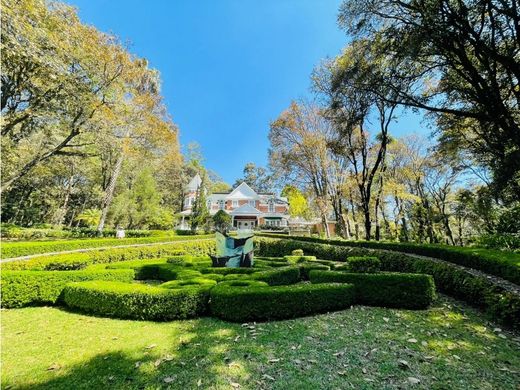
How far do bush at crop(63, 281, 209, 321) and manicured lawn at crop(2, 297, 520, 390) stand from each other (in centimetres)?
23

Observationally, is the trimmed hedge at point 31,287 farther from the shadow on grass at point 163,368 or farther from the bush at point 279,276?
the bush at point 279,276

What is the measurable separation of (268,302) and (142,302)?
268 centimetres

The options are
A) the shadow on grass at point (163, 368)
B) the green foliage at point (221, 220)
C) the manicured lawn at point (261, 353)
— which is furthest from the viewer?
the green foliage at point (221, 220)

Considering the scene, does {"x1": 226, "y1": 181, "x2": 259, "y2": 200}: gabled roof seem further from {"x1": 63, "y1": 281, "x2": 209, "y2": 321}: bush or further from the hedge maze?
{"x1": 63, "y1": 281, "x2": 209, "y2": 321}: bush

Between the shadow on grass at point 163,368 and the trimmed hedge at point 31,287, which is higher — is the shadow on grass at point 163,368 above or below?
below

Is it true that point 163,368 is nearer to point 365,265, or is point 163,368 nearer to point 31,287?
point 31,287

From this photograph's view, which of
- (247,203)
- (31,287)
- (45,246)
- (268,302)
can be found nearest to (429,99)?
(268,302)

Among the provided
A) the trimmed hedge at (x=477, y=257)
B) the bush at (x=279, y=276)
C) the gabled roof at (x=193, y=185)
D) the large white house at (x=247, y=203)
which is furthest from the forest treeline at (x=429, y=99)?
the gabled roof at (x=193, y=185)

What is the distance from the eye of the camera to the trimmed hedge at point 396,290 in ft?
20.9

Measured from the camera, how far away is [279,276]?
875 cm

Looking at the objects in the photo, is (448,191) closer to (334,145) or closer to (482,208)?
(482,208)

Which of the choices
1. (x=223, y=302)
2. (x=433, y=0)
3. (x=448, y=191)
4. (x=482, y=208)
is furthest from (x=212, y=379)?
(x=448, y=191)

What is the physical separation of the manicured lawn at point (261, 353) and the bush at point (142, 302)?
0.77 feet

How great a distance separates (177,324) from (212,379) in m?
2.29
